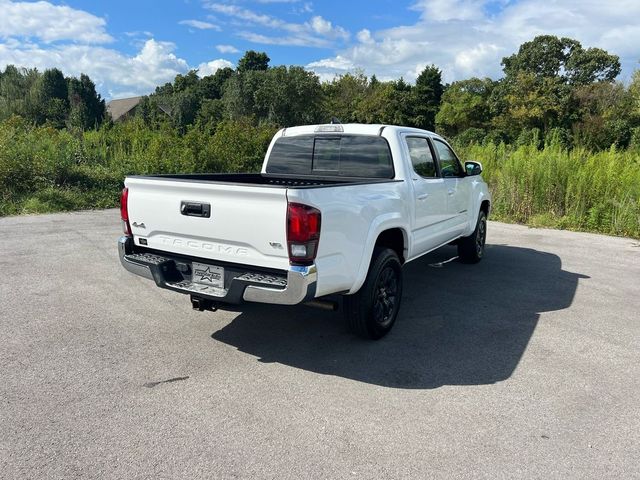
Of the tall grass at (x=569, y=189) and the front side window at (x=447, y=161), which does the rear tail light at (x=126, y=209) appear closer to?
the front side window at (x=447, y=161)

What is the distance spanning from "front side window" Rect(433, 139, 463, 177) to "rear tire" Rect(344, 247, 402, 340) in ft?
6.49

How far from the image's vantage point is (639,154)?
11.9m

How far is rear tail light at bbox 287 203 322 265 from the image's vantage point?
341 cm

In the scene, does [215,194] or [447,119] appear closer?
[215,194]

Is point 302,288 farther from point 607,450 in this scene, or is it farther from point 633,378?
point 633,378

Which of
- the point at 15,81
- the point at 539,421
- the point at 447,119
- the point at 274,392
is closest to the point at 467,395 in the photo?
the point at 539,421

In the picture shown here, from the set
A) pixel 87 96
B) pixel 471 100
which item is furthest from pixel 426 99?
pixel 87 96

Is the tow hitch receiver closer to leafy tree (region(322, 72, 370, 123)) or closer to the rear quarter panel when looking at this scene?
the rear quarter panel

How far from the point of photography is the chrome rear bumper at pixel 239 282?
135 inches

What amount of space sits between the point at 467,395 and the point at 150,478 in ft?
7.39

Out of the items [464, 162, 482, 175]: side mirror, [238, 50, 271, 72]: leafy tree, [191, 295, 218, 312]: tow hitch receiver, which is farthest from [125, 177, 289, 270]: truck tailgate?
[238, 50, 271, 72]: leafy tree

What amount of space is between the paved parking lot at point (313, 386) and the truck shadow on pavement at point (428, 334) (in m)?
0.02

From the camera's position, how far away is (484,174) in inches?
520

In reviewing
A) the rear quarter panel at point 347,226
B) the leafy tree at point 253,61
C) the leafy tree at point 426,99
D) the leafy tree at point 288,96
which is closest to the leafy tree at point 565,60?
the leafy tree at point 426,99
